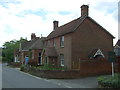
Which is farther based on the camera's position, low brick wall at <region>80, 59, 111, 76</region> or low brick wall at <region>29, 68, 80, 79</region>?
low brick wall at <region>80, 59, 111, 76</region>

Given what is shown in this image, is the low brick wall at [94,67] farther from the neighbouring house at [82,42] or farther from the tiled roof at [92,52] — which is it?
the tiled roof at [92,52]

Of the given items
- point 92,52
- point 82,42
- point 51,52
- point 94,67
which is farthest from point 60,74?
point 51,52

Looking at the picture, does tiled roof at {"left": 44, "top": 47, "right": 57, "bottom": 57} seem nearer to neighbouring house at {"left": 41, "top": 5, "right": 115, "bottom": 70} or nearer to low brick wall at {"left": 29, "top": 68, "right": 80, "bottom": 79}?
neighbouring house at {"left": 41, "top": 5, "right": 115, "bottom": 70}

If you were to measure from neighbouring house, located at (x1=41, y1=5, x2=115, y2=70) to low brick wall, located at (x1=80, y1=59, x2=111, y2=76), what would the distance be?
3.31 meters

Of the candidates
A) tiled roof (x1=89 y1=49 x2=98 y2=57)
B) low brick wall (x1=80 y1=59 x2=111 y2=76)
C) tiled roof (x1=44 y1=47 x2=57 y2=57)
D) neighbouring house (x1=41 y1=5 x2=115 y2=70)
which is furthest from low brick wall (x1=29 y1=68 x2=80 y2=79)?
tiled roof (x1=44 y1=47 x2=57 y2=57)

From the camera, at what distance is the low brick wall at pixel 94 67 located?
25.9 meters

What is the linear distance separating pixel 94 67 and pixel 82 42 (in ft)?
20.5

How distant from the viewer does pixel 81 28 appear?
32156 mm

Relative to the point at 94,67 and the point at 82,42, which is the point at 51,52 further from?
the point at 94,67

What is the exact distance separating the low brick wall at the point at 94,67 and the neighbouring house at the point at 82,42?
3314mm

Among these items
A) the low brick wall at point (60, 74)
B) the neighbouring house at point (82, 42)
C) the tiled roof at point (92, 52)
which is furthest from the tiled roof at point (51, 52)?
the low brick wall at point (60, 74)

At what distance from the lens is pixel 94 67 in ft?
88.5

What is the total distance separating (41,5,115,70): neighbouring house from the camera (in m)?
31.6

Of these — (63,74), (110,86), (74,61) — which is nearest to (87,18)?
(74,61)
